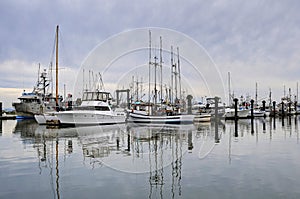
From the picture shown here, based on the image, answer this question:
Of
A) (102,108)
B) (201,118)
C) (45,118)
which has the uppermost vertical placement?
(102,108)

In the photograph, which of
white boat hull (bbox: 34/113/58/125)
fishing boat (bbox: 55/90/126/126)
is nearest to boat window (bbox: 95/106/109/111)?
fishing boat (bbox: 55/90/126/126)

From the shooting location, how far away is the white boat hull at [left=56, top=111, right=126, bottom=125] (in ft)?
101

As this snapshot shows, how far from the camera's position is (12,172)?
9523 millimetres

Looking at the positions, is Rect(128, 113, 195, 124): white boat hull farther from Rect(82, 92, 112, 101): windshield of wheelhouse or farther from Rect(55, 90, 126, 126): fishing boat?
Rect(82, 92, 112, 101): windshield of wheelhouse

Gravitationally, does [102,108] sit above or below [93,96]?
below

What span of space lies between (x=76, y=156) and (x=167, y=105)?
38582mm

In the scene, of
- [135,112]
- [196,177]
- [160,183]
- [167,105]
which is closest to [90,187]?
[160,183]

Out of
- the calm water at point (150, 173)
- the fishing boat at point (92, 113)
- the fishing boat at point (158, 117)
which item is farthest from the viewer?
the fishing boat at point (158, 117)

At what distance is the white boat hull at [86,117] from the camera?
101 ft

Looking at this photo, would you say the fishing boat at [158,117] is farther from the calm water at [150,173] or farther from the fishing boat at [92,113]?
the calm water at [150,173]

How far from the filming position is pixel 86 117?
106 feet

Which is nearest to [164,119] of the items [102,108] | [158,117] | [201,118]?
[158,117]

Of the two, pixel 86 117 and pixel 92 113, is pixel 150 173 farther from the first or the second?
pixel 92 113

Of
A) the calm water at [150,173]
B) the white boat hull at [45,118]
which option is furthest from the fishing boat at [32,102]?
the calm water at [150,173]
